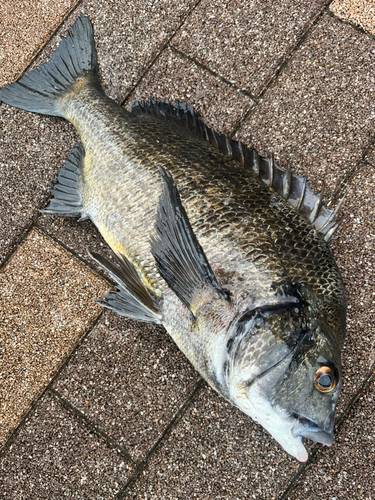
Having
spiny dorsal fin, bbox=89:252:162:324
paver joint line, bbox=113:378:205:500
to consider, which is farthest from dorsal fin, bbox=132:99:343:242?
paver joint line, bbox=113:378:205:500

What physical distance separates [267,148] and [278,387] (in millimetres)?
1795

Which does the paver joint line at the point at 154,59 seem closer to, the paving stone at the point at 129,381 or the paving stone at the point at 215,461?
the paving stone at the point at 129,381

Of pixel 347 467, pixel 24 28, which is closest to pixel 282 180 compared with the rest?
pixel 347 467

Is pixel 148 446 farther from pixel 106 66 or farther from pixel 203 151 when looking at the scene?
pixel 106 66

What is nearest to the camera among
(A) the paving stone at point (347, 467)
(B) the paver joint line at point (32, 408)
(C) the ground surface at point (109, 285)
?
(A) the paving stone at point (347, 467)

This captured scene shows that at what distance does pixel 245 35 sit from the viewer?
3279 mm

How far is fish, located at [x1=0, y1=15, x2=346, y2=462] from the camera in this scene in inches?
73.1

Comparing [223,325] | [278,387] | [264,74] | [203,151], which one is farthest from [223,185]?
[264,74]

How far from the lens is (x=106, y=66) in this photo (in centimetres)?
338

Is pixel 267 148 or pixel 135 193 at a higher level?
pixel 267 148

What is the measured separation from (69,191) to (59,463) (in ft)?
5.68

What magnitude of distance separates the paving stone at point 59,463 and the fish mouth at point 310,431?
1.38 metres

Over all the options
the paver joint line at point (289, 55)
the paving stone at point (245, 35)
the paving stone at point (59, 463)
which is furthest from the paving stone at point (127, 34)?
the paving stone at point (59, 463)

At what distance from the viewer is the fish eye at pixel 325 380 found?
1.80 meters
